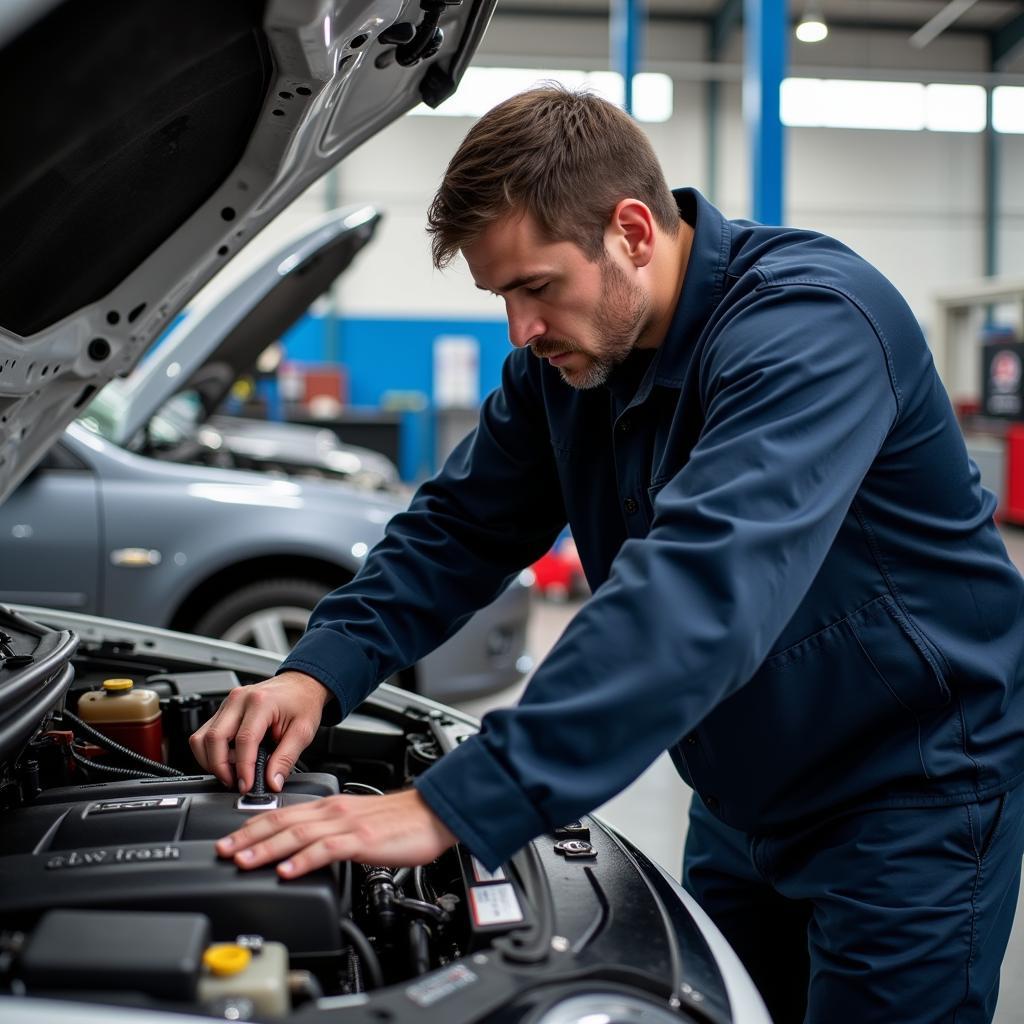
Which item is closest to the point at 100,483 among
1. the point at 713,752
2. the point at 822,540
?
the point at 713,752

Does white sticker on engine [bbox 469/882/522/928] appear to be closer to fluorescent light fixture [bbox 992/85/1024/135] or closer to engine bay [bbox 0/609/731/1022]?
engine bay [bbox 0/609/731/1022]

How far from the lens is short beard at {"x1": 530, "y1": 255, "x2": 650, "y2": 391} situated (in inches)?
49.0

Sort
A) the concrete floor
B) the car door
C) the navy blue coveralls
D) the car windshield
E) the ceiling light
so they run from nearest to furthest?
the navy blue coveralls < the concrete floor < the car door < the car windshield < the ceiling light

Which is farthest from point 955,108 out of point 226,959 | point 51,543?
point 226,959

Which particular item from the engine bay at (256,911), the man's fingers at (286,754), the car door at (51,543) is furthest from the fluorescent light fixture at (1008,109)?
the man's fingers at (286,754)

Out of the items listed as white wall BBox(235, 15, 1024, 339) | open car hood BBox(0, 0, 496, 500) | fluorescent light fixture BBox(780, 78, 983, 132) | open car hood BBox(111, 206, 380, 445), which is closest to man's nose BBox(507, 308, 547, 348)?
open car hood BBox(0, 0, 496, 500)

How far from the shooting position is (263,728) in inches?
50.6

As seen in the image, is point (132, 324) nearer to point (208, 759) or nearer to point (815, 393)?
point (208, 759)

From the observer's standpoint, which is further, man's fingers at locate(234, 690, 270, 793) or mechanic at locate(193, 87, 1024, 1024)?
man's fingers at locate(234, 690, 270, 793)

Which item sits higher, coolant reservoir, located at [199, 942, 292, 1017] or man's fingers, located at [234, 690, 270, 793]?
man's fingers, located at [234, 690, 270, 793]

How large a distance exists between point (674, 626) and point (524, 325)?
45 centimetres

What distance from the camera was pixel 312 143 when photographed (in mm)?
1522

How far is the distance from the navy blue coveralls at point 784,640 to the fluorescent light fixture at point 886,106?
1356 cm

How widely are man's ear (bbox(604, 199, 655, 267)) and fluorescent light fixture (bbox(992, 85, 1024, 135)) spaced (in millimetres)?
14938
